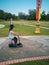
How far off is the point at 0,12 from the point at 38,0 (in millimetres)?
32038

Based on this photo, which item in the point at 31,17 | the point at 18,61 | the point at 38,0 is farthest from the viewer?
the point at 31,17

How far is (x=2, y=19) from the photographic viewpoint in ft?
153

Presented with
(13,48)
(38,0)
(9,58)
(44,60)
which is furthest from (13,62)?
(38,0)

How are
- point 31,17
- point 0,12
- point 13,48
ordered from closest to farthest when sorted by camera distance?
1. point 13,48
2. point 0,12
3. point 31,17

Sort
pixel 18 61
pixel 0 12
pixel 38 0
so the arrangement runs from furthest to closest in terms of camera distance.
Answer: pixel 0 12
pixel 38 0
pixel 18 61

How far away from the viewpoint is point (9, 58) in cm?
545

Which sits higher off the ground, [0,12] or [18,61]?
[0,12]

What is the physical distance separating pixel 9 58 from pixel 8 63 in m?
0.60

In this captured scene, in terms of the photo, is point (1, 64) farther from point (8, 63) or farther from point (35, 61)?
point (35, 61)

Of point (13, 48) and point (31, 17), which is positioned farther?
point (31, 17)

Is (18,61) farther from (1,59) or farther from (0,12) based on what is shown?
(0,12)

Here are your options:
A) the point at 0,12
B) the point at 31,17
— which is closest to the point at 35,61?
the point at 0,12

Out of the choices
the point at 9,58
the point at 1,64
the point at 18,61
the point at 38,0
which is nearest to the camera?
the point at 1,64

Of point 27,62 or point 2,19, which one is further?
point 2,19
